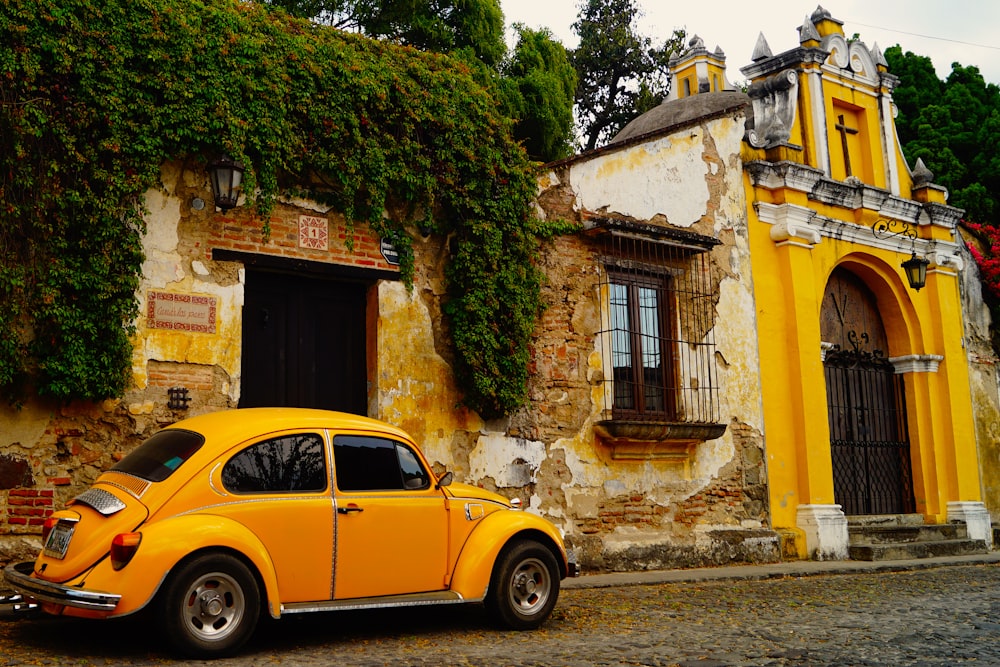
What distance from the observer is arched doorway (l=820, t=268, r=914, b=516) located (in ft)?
44.4

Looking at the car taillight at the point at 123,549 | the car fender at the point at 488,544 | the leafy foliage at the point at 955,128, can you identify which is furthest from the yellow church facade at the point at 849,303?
the car taillight at the point at 123,549

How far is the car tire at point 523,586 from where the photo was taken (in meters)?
6.61

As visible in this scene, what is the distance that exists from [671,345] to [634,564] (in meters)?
2.72

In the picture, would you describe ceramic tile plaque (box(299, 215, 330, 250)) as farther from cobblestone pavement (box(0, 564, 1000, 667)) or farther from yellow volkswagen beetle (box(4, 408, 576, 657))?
cobblestone pavement (box(0, 564, 1000, 667))

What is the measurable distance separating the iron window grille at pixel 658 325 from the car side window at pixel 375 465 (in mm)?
4421

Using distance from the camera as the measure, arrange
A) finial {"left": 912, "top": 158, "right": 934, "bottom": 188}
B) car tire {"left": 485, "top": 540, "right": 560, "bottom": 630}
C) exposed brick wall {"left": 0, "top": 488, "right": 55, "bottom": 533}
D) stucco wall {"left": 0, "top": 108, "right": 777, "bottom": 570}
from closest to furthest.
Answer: car tire {"left": 485, "top": 540, "right": 560, "bottom": 630}
exposed brick wall {"left": 0, "top": 488, "right": 55, "bottom": 533}
stucco wall {"left": 0, "top": 108, "right": 777, "bottom": 570}
finial {"left": 912, "top": 158, "right": 934, "bottom": 188}

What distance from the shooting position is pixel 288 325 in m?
9.13

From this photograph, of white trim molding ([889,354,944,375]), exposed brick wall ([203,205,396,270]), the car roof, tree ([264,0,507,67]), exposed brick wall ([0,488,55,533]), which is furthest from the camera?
tree ([264,0,507,67])

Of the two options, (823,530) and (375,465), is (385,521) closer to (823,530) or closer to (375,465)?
(375,465)

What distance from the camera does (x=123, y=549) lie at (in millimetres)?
5223

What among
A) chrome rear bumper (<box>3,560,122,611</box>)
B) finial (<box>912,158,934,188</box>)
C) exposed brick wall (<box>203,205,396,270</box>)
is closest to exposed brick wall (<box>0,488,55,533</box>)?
chrome rear bumper (<box>3,560,122,611</box>)

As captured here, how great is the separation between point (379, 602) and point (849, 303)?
10430mm

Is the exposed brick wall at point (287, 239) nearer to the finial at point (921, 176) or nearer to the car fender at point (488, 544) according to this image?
the car fender at point (488, 544)

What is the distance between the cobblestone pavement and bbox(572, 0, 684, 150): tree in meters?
19.8
